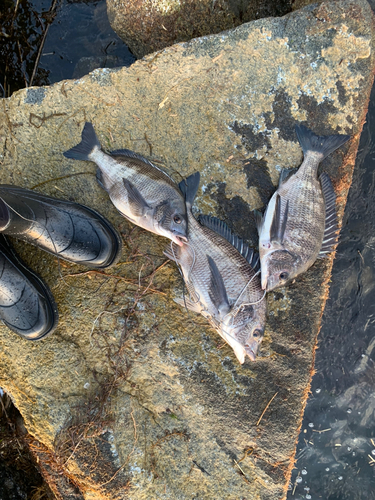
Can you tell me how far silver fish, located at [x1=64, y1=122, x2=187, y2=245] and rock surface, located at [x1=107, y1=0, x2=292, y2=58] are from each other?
4.67 ft

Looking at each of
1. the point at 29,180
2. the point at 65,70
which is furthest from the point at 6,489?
the point at 65,70

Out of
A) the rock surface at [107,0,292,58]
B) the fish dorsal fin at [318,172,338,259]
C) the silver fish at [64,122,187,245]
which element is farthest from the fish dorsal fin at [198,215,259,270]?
the rock surface at [107,0,292,58]

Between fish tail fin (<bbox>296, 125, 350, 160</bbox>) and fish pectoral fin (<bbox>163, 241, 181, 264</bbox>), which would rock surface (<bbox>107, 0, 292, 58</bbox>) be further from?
fish pectoral fin (<bbox>163, 241, 181, 264</bbox>)

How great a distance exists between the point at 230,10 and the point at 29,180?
10.1 ft

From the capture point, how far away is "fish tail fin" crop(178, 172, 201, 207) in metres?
3.82

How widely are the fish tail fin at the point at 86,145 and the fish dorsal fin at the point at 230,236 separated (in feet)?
4.43

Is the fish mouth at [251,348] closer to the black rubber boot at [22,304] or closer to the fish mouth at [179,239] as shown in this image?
the fish mouth at [179,239]

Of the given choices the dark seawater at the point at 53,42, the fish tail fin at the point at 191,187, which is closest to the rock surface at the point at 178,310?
the fish tail fin at the point at 191,187

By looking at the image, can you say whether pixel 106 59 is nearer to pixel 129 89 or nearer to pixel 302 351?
pixel 129 89

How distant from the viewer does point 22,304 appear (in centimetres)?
385

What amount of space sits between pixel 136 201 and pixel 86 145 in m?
0.87

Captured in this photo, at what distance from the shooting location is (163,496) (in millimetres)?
3951

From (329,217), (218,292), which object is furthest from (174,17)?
(218,292)

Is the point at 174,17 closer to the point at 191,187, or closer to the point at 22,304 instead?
the point at 191,187
